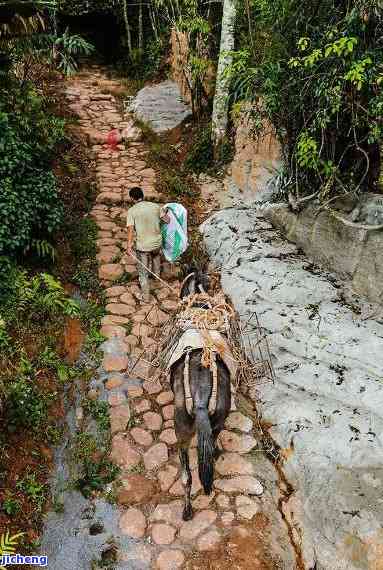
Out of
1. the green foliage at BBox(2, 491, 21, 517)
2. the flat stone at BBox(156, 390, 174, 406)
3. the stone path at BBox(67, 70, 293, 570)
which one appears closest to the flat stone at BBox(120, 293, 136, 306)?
the stone path at BBox(67, 70, 293, 570)

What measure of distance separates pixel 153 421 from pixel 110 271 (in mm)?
3134

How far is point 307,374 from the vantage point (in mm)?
5824

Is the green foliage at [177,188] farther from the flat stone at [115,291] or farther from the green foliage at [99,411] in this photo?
the green foliage at [99,411]

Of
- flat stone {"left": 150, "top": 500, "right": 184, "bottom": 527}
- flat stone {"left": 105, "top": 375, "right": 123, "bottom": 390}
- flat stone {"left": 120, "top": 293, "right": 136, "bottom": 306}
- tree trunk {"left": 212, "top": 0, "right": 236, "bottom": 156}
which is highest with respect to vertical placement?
tree trunk {"left": 212, "top": 0, "right": 236, "bottom": 156}

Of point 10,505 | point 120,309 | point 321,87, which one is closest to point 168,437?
point 10,505

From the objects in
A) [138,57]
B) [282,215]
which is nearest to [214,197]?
[282,215]

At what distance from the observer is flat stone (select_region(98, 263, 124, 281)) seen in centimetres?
792

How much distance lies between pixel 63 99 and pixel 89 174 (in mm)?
4317

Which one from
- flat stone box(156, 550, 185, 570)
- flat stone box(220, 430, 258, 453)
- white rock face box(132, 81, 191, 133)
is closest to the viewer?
flat stone box(156, 550, 185, 570)

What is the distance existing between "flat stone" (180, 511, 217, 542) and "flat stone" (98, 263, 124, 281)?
424cm

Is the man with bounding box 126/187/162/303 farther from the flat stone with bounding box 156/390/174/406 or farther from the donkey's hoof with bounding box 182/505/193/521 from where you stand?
the donkey's hoof with bounding box 182/505/193/521

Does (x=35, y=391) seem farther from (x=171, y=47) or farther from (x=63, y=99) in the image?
(x=171, y=47)

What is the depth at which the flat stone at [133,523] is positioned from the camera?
4.62m

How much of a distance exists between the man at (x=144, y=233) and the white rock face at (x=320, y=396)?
122 centimetres
